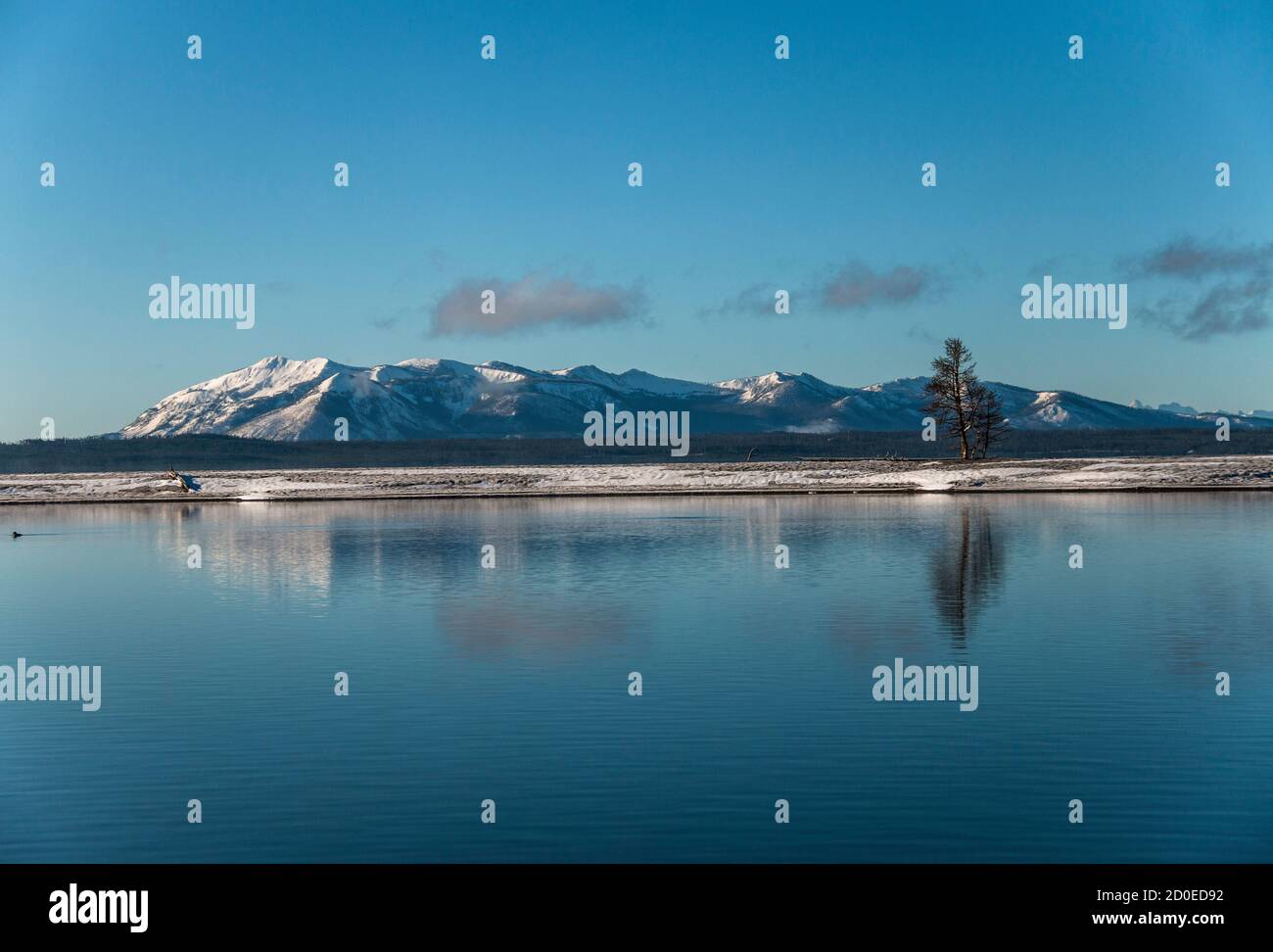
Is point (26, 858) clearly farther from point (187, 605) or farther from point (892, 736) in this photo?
point (187, 605)

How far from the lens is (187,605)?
3628 cm

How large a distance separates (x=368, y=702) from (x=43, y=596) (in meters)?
20.9

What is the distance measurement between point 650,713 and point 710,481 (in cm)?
8916

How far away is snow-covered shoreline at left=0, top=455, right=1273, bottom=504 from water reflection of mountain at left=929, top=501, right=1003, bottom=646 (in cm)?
4075

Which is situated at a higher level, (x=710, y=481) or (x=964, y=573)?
(x=710, y=481)

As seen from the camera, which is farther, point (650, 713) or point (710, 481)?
point (710, 481)

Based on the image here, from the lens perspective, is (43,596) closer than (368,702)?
No

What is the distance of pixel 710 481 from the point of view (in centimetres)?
11025

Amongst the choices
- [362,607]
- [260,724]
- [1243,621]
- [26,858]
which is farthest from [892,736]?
[362,607]
